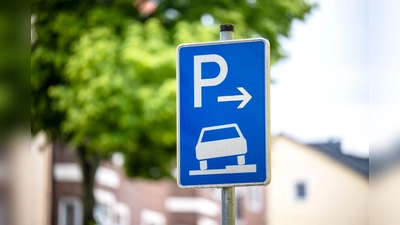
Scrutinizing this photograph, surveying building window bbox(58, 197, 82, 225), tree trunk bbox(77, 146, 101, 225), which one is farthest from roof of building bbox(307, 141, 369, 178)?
building window bbox(58, 197, 82, 225)

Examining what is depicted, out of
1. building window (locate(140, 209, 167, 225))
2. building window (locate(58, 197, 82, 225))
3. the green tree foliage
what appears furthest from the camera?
building window (locate(140, 209, 167, 225))

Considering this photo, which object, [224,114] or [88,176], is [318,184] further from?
[224,114]

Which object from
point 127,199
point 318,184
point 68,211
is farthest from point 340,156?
point 68,211

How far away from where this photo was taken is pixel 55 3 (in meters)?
11.9

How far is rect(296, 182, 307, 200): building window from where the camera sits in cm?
1255

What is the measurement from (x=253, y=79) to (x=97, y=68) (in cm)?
818

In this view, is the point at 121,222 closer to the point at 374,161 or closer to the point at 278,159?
the point at 278,159

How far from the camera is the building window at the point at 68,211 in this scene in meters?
14.7

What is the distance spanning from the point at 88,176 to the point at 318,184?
357 centimetres

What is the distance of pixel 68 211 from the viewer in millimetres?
14844

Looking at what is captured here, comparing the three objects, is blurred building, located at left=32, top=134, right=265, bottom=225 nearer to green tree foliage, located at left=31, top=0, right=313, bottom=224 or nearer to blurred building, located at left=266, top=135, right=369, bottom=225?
blurred building, located at left=266, top=135, right=369, bottom=225

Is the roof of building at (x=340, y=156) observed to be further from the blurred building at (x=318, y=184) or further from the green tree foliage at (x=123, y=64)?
the green tree foliage at (x=123, y=64)

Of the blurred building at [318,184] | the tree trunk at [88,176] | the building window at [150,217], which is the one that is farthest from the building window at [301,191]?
the building window at [150,217]

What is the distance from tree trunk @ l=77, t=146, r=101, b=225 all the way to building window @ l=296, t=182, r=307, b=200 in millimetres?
3145
